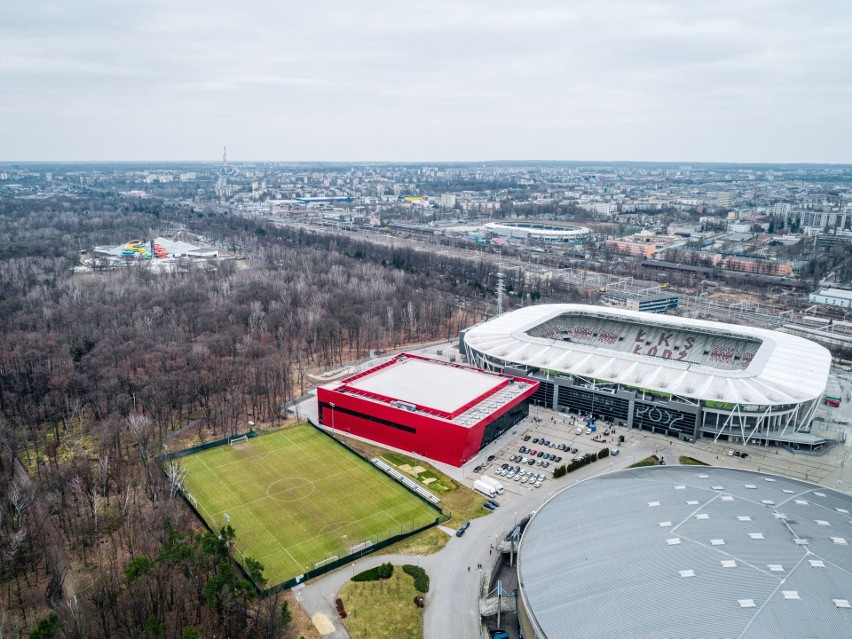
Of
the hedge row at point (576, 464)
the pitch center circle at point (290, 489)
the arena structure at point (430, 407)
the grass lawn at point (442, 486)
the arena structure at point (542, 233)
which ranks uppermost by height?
the arena structure at point (542, 233)

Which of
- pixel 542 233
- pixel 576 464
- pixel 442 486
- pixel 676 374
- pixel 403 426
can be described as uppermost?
pixel 542 233

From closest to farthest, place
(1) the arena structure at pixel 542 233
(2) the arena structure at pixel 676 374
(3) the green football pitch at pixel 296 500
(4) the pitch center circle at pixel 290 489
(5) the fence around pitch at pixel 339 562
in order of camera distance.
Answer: (5) the fence around pitch at pixel 339 562
(3) the green football pitch at pixel 296 500
(4) the pitch center circle at pixel 290 489
(2) the arena structure at pixel 676 374
(1) the arena structure at pixel 542 233

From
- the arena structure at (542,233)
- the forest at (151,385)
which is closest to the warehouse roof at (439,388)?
the forest at (151,385)

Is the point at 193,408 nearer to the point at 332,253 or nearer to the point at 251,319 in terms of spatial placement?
the point at 251,319

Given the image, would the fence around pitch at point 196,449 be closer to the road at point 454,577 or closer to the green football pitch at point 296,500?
the green football pitch at point 296,500

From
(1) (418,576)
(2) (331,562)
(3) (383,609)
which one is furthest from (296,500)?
(3) (383,609)

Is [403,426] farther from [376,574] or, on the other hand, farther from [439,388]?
[376,574]

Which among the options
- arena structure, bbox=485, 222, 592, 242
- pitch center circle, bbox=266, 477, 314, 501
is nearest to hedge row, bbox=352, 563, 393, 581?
pitch center circle, bbox=266, 477, 314, 501

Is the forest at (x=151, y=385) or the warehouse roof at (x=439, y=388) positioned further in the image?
the warehouse roof at (x=439, y=388)
